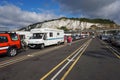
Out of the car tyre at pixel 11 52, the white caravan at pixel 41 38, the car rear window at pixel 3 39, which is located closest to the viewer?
the car rear window at pixel 3 39

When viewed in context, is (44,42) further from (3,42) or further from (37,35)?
(3,42)

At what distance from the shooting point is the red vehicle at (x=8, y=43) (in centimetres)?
1281

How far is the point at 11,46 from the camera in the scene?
13648 mm

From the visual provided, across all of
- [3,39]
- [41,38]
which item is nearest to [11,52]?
[3,39]

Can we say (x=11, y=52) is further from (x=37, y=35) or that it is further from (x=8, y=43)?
(x=37, y=35)

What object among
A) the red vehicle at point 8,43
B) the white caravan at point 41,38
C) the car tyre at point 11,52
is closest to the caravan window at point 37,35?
the white caravan at point 41,38

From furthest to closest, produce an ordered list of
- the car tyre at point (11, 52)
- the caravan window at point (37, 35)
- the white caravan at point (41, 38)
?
1. the caravan window at point (37, 35)
2. the white caravan at point (41, 38)
3. the car tyre at point (11, 52)

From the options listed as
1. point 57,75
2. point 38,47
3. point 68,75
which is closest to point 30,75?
point 57,75

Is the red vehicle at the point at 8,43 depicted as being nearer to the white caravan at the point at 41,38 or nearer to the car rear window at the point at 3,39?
the car rear window at the point at 3,39

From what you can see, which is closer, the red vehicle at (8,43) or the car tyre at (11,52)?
the red vehicle at (8,43)

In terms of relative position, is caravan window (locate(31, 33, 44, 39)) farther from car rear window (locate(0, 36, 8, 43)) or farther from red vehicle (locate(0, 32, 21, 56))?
car rear window (locate(0, 36, 8, 43))

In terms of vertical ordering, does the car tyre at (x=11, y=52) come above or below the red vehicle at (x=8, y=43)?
below

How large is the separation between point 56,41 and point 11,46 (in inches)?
539

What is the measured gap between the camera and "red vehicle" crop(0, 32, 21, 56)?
12.8m
